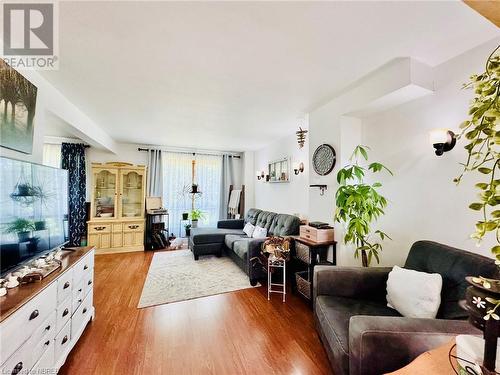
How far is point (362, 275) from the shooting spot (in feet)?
6.07

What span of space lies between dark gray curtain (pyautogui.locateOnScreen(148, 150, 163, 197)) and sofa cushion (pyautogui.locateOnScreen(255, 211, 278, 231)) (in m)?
2.62

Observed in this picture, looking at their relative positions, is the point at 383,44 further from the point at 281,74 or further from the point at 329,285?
the point at 329,285

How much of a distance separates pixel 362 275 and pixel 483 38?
2001mm

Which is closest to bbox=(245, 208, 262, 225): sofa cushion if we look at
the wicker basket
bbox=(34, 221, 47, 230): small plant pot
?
the wicker basket

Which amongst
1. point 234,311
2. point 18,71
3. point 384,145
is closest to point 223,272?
point 234,311

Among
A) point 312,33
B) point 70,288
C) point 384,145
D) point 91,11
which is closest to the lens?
point 91,11

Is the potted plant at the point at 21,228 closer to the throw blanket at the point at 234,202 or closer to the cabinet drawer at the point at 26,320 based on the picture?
the cabinet drawer at the point at 26,320

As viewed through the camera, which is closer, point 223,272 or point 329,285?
point 329,285

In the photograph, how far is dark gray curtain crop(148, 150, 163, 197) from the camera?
17.3 ft

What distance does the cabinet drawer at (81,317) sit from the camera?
1.79 meters

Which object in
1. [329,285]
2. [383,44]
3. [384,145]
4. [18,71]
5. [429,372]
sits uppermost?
[383,44]

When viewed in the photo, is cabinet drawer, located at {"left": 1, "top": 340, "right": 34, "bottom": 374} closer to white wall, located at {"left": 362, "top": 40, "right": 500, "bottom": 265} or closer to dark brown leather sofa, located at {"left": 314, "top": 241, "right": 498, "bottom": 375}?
dark brown leather sofa, located at {"left": 314, "top": 241, "right": 498, "bottom": 375}

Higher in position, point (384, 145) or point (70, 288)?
point (384, 145)

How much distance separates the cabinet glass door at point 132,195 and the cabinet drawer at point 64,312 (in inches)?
133
